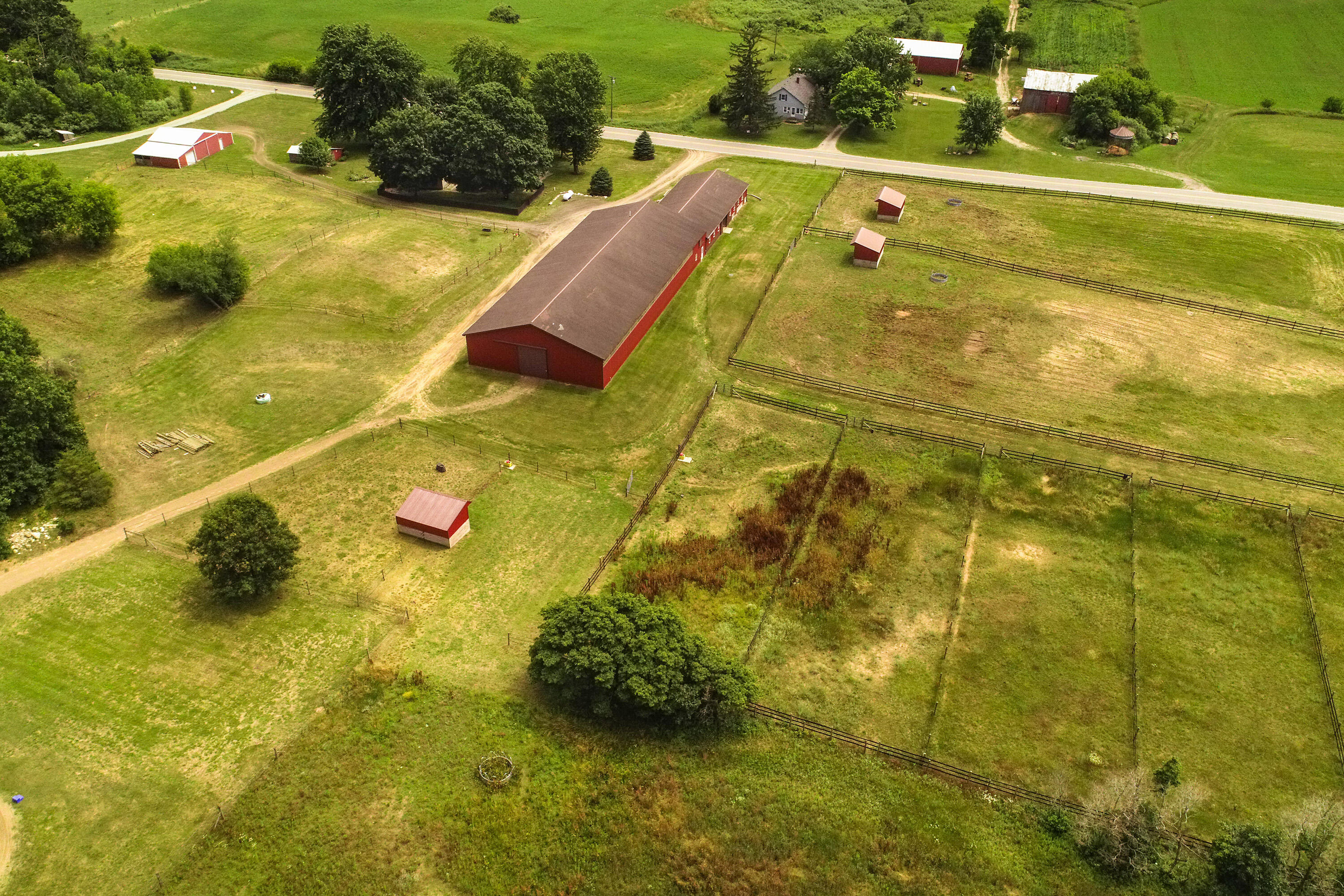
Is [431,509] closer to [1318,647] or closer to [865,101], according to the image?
[1318,647]

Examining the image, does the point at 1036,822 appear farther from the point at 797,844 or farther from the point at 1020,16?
the point at 1020,16

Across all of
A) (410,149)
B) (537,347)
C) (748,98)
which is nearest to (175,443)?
(537,347)

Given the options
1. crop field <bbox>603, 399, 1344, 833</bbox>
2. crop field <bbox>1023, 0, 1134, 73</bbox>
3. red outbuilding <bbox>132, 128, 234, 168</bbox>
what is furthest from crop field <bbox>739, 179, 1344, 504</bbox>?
red outbuilding <bbox>132, 128, 234, 168</bbox>

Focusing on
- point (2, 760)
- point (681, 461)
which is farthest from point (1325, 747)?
point (2, 760)

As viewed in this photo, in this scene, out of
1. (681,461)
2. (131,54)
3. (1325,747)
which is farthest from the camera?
(131,54)

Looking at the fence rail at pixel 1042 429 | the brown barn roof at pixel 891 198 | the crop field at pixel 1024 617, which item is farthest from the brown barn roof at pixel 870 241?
the crop field at pixel 1024 617

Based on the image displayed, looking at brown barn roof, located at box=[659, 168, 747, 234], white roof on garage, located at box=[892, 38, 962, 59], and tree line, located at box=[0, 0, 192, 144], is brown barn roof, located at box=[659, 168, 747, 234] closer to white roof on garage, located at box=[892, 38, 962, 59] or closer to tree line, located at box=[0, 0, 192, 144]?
white roof on garage, located at box=[892, 38, 962, 59]

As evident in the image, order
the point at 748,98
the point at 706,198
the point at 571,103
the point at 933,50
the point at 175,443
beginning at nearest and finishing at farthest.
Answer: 1. the point at 175,443
2. the point at 706,198
3. the point at 571,103
4. the point at 748,98
5. the point at 933,50
